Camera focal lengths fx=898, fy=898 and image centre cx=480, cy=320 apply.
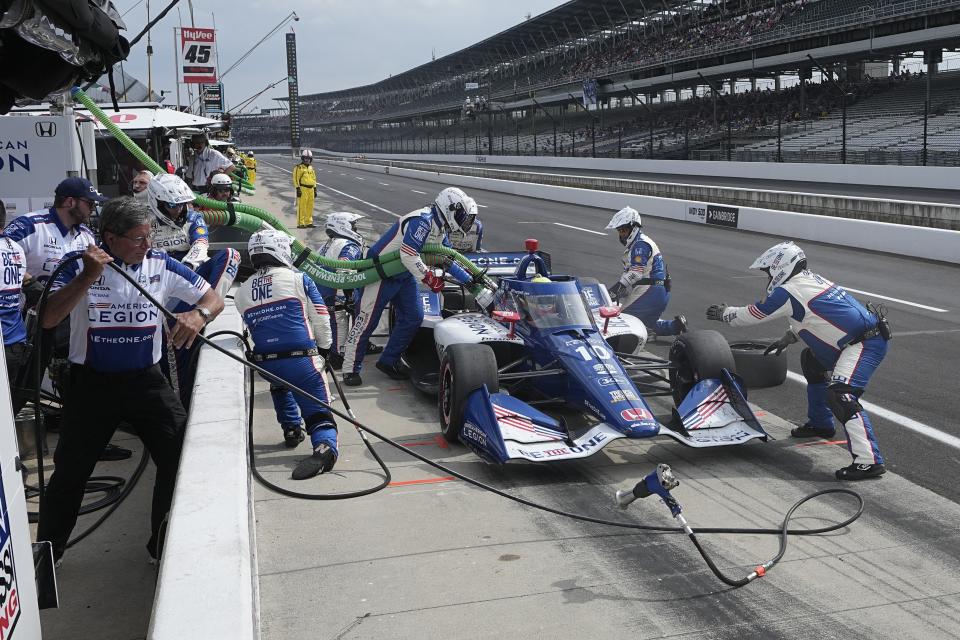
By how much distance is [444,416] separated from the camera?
686 centimetres

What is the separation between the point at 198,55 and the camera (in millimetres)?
30328

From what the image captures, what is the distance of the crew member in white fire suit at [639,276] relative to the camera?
1002cm

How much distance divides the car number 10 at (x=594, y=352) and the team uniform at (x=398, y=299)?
2174 mm

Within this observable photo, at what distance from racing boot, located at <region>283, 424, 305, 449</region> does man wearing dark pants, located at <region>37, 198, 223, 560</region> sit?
5.85 ft

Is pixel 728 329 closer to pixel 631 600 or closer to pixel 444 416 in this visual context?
pixel 444 416

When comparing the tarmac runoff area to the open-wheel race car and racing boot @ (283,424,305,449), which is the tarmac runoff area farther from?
the open-wheel race car

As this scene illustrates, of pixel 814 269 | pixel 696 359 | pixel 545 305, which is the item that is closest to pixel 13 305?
pixel 545 305

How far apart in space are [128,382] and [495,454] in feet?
7.70

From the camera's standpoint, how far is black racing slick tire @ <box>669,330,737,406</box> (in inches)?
265

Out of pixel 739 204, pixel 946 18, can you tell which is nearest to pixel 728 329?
pixel 739 204

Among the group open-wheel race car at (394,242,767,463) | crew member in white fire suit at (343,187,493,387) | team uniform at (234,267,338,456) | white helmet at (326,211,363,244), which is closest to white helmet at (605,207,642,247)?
crew member in white fire suit at (343,187,493,387)

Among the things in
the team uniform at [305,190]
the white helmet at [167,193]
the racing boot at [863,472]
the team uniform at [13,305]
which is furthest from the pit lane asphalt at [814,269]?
the team uniform at [13,305]

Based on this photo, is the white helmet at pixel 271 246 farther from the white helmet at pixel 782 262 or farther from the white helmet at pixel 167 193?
the white helmet at pixel 782 262

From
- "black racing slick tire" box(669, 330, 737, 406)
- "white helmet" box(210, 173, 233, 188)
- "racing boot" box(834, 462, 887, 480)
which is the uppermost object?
"white helmet" box(210, 173, 233, 188)
